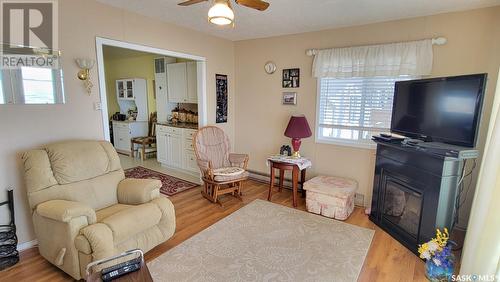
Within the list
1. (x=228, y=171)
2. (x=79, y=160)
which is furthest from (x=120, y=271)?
Answer: (x=228, y=171)

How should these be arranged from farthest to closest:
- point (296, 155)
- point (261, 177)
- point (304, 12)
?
point (261, 177) < point (296, 155) < point (304, 12)

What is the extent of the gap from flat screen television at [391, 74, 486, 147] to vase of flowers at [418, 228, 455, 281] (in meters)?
0.86

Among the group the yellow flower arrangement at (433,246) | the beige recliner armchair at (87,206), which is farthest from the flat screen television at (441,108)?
the beige recliner armchair at (87,206)

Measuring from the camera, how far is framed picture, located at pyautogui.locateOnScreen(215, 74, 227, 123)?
4.41 m

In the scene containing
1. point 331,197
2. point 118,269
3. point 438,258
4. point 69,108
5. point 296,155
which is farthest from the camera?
point 296,155

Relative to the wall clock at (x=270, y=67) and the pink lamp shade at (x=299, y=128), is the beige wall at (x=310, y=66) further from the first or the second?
the pink lamp shade at (x=299, y=128)

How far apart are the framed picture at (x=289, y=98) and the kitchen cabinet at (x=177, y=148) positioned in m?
1.69

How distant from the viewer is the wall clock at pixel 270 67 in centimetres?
421

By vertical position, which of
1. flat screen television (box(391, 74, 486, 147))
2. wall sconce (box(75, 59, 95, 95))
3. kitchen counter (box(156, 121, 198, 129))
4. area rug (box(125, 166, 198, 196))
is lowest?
area rug (box(125, 166, 198, 196))

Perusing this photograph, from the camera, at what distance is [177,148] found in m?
4.91

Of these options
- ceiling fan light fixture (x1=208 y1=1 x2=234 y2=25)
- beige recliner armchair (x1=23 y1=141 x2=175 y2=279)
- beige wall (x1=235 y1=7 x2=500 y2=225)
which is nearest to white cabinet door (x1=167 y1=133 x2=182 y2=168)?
beige wall (x1=235 y1=7 x2=500 y2=225)

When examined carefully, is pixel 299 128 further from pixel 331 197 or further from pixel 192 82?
pixel 192 82

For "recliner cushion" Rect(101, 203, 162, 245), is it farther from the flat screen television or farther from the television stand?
the flat screen television

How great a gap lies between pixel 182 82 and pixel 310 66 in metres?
2.51
